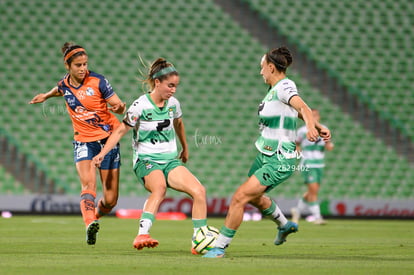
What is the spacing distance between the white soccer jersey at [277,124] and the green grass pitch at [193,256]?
3.70 feet

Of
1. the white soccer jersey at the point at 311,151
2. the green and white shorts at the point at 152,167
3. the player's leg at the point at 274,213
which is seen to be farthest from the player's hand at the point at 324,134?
the white soccer jersey at the point at 311,151

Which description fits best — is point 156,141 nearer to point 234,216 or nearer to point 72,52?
point 234,216

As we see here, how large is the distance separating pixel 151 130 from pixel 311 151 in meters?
8.84

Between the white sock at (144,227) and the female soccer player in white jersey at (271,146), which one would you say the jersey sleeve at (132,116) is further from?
the female soccer player in white jersey at (271,146)

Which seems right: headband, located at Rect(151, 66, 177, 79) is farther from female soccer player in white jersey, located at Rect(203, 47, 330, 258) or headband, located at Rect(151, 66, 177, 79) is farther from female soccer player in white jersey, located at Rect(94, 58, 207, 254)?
female soccer player in white jersey, located at Rect(203, 47, 330, 258)

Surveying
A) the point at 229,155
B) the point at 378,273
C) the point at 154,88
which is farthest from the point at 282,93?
the point at 229,155

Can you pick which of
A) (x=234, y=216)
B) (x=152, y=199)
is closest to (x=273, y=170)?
(x=234, y=216)

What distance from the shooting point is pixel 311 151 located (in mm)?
16500

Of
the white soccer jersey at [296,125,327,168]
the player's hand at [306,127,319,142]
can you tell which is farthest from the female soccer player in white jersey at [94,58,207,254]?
the white soccer jersey at [296,125,327,168]

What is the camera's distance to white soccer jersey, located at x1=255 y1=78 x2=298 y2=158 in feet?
25.4

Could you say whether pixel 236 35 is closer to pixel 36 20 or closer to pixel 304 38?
pixel 304 38

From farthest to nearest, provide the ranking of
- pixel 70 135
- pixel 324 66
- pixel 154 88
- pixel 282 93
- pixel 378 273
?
1. pixel 324 66
2. pixel 70 135
3. pixel 154 88
4. pixel 282 93
5. pixel 378 273

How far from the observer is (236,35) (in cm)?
2200

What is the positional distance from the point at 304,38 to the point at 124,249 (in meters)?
14.8
